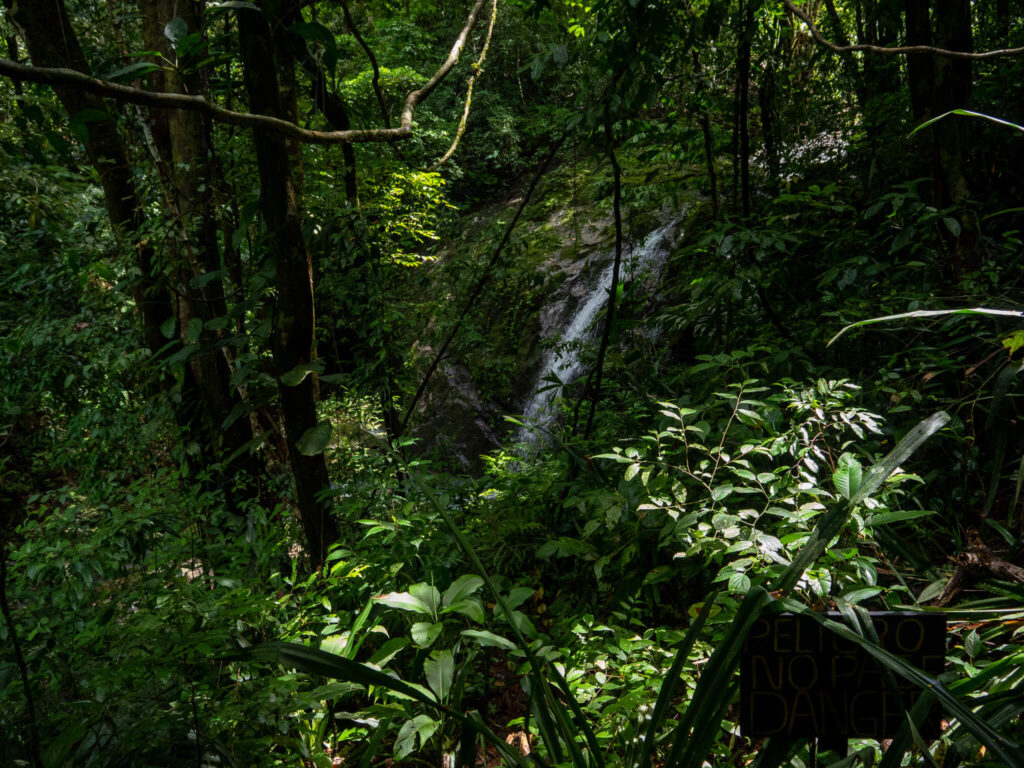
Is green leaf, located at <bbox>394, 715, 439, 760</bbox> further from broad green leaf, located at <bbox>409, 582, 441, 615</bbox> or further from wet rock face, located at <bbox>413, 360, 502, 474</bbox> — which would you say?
wet rock face, located at <bbox>413, 360, 502, 474</bbox>

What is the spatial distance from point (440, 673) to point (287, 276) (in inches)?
47.4

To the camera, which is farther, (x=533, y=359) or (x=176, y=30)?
(x=533, y=359)

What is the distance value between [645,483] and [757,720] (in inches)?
27.4

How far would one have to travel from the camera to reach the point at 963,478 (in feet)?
7.01

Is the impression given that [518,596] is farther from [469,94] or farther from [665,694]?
[469,94]

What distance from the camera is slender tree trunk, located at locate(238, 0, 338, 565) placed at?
66.0 inches

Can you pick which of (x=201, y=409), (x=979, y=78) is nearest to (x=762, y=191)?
(x=979, y=78)

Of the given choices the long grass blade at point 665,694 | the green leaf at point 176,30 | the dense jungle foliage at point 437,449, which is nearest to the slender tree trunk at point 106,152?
the dense jungle foliage at point 437,449

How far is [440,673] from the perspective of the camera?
4.30 ft

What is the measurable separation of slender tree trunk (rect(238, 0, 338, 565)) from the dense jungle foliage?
0.01m

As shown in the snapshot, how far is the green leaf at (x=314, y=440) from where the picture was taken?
184cm

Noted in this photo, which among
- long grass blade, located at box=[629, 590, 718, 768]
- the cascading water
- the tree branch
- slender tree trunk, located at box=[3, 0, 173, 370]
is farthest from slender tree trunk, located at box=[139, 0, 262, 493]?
the cascading water

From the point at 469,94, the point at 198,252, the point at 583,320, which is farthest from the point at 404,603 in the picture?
the point at 583,320

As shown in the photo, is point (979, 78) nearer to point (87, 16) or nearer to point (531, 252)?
point (531, 252)
